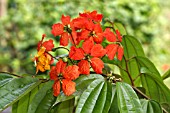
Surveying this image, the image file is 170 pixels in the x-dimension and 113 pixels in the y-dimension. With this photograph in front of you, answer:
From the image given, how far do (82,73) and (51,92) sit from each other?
0.29 feet

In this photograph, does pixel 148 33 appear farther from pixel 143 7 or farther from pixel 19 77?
pixel 19 77

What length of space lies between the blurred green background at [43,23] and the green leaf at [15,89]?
1452 mm

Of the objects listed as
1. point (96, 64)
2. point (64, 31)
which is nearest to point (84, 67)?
point (96, 64)

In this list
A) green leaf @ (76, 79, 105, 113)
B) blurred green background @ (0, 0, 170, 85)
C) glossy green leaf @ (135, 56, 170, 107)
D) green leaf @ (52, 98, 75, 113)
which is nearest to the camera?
green leaf @ (76, 79, 105, 113)

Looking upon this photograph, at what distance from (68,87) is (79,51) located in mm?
89

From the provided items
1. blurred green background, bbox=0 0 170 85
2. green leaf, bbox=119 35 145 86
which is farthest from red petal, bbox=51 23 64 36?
blurred green background, bbox=0 0 170 85

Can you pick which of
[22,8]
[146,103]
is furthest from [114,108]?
[22,8]

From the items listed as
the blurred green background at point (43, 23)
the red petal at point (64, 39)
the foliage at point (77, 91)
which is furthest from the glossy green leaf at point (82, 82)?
the blurred green background at point (43, 23)

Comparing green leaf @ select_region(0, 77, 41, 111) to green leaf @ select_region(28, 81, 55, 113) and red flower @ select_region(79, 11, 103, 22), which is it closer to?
green leaf @ select_region(28, 81, 55, 113)

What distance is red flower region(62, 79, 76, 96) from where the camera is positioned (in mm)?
802

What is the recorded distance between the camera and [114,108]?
0.86 m

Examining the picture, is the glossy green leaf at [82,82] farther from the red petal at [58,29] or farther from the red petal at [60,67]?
the red petal at [58,29]

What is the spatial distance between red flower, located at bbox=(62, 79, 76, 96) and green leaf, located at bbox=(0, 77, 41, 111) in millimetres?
71

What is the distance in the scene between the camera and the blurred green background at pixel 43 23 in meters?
2.88
